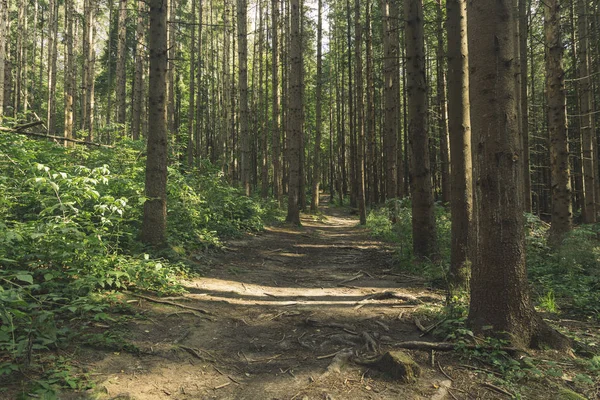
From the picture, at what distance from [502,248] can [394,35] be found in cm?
1360

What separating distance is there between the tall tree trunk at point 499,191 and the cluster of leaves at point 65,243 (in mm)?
3913

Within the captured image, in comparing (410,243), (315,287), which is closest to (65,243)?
(315,287)

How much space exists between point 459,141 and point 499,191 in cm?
288

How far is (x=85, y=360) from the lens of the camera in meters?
3.00

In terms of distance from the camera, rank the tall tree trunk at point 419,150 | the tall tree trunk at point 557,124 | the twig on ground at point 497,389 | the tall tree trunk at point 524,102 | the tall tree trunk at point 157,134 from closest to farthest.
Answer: the twig on ground at point 497,389 < the tall tree trunk at point 157,134 < the tall tree trunk at point 419,150 < the tall tree trunk at point 557,124 < the tall tree trunk at point 524,102

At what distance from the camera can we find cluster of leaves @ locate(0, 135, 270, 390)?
2939 millimetres

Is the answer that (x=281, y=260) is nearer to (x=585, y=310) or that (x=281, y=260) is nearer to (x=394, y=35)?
(x=585, y=310)

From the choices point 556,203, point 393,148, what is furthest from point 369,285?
point 393,148

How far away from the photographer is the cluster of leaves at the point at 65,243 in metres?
2.94

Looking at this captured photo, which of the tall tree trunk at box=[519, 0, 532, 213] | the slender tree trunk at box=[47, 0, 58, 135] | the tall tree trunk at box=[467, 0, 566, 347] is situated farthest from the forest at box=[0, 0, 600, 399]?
the slender tree trunk at box=[47, 0, 58, 135]

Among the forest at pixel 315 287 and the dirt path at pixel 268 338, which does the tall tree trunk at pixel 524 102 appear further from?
the dirt path at pixel 268 338

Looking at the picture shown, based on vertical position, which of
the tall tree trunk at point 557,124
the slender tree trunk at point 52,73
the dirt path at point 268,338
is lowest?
the dirt path at point 268,338

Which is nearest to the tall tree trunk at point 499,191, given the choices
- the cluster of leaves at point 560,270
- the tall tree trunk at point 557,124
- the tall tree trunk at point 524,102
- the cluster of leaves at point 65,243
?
the cluster of leaves at point 560,270

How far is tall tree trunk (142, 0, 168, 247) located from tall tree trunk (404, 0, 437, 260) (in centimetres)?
515
